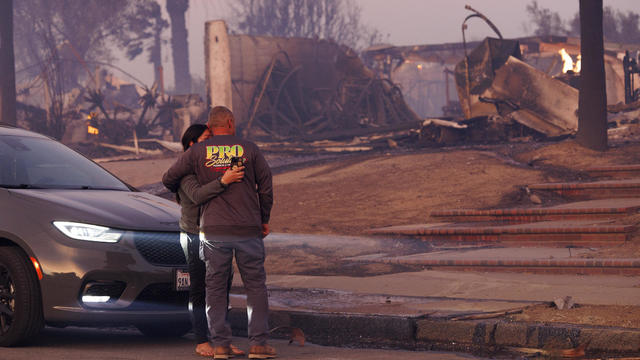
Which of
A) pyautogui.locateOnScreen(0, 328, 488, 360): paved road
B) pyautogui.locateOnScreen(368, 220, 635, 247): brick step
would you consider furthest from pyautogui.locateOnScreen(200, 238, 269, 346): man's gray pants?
pyautogui.locateOnScreen(368, 220, 635, 247): brick step

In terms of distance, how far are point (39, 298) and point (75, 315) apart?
11.6 inches

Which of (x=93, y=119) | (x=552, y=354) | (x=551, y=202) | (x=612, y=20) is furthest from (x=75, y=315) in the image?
(x=612, y=20)

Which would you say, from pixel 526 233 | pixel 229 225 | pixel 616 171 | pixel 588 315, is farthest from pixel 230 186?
pixel 616 171

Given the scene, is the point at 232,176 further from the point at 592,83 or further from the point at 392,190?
the point at 592,83

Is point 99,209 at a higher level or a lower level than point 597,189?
higher

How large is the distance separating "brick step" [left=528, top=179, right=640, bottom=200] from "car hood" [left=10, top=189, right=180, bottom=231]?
8201 millimetres

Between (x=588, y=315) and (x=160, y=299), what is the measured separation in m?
3.22

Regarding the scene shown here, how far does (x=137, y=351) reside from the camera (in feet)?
21.1

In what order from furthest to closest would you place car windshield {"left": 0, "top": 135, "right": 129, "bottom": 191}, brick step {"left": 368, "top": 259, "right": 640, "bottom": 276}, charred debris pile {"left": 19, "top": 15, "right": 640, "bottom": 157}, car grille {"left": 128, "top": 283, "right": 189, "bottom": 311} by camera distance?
charred debris pile {"left": 19, "top": 15, "right": 640, "bottom": 157}
brick step {"left": 368, "top": 259, "right": 640, "bottom": 276}
car windshield {"left": 0, "top": 135, "right": 129, "bottom": 191}
car grille {"left": 128, "top": 283, "right": 189, "bottom": 311}

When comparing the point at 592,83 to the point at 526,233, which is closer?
the point at 526,233

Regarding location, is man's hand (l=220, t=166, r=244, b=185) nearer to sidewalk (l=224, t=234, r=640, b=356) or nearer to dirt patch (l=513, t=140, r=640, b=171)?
sidewalk (l=224, t=234, r=640, b=356)

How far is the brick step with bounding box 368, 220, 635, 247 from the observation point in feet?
35.2

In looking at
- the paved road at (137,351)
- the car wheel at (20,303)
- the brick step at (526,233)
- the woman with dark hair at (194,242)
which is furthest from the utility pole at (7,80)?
the woman with dark hair at (194,242)

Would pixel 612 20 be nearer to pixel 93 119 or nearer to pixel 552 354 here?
pixel 93 119
